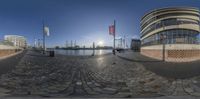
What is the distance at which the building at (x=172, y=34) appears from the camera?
701 centimetres

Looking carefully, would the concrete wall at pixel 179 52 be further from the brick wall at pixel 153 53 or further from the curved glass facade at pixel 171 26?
the curved glass facade at pixel 171 26

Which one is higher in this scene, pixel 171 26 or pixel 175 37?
pixel 171 26

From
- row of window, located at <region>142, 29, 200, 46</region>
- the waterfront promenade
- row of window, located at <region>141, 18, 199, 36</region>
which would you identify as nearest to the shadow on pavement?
the waterfront promenade

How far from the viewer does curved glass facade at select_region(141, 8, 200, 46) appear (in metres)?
6.92

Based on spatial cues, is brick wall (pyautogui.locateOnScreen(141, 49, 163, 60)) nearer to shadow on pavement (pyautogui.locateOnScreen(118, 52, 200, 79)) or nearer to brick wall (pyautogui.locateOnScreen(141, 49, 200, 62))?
brick wall (pyautogui.locateOnScreen(141, 49, 200, 62))

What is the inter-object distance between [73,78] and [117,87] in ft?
6.26

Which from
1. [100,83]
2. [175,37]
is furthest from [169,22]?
[100,83]

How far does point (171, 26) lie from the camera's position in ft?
25.8

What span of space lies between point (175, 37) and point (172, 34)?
260mm

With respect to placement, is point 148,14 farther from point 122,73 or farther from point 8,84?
point 8,84

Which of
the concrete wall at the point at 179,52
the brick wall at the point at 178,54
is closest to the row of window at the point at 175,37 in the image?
the concrete wall at the point at 179,52

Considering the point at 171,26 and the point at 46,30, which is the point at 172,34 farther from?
the point at 46,30

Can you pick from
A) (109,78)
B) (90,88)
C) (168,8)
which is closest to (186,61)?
(168,8)

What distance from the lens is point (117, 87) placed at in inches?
255
